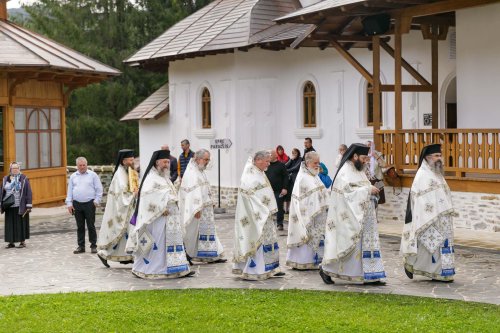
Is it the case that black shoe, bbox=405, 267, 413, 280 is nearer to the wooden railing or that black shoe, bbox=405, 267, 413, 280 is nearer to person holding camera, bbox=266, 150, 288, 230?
the wooden railing

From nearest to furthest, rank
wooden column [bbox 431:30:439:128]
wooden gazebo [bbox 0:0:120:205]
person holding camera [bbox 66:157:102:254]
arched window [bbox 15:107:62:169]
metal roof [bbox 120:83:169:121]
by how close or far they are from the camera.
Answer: person holding camera [bbox 66:157:102:254]
wooden column [bbox 431:30:439:128]
wooden gazebo [bbox 0:0:120:205]
arched window [bbox 15:107:62:169]
metal roof [bbox 120:83:169:121]

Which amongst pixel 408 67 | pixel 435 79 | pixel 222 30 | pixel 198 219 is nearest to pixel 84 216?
pixel 198 219

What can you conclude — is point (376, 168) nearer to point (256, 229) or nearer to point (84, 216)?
point (84, 216)

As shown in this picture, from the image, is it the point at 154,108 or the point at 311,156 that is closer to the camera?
the point at 311,156

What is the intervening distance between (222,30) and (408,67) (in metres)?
7.58

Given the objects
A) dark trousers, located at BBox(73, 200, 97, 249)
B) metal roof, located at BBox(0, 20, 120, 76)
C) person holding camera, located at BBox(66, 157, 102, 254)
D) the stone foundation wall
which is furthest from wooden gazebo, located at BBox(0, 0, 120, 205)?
the stone foundation wall

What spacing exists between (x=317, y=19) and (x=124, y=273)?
8198 mm

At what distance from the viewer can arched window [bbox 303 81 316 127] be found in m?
24.2

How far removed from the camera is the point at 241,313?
9211mm

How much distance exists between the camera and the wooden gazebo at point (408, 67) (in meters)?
16.4

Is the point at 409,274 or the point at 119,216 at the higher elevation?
the point at 119,216

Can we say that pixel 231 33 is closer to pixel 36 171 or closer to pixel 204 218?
pixel 36 171

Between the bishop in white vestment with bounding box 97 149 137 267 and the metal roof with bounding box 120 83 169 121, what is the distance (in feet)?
50.9

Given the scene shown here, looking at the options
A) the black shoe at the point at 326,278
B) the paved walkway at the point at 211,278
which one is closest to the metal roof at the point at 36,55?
the paved walkway at the point at 211,278
